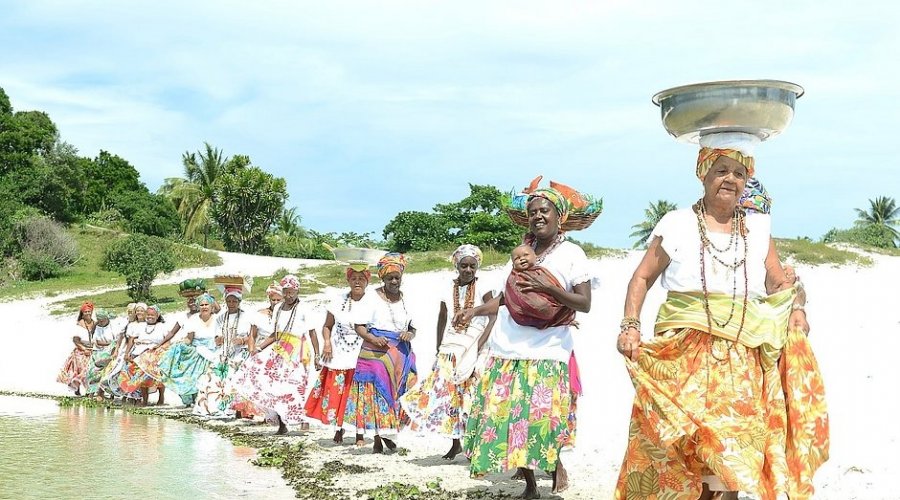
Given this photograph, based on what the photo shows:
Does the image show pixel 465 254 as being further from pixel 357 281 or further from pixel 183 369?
pixel 183 369

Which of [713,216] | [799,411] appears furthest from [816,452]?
[713,216]

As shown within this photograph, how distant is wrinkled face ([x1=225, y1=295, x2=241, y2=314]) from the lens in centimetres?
1364

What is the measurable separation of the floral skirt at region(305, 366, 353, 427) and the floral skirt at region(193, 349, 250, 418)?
3.14 m

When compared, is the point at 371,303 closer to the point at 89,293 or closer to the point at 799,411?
the point at 799,411

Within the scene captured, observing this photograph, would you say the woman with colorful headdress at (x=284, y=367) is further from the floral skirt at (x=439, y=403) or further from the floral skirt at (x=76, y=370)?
the floral skirt at (x=76, y=370)

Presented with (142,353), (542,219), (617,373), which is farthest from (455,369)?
(142,353)

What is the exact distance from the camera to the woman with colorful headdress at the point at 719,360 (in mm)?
5043

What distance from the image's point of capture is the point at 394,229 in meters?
65.3

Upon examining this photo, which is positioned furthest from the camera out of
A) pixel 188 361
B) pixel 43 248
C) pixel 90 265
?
pixel 90 265

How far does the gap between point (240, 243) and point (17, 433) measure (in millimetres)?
48120

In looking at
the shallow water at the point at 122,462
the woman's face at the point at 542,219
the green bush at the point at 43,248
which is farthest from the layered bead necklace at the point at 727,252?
the green bush at the point at 43,248

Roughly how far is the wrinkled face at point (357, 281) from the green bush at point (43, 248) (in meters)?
37.4

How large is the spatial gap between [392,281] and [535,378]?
3473 millimetres

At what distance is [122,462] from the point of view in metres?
9.43
